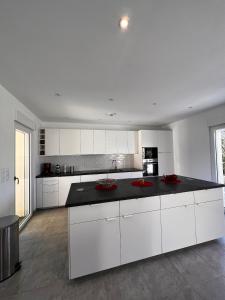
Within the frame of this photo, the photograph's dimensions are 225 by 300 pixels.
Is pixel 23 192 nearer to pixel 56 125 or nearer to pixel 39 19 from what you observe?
pixel 56 125

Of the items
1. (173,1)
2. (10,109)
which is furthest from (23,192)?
(173,1)

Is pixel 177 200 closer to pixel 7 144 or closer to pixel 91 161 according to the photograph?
pixel 7 144

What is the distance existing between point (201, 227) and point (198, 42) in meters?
2.26

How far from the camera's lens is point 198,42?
52.4 inches

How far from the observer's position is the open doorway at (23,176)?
9.71 ft

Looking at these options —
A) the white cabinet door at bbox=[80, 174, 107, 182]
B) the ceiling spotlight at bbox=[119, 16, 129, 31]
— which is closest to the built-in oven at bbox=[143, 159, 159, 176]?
the white cabinet door at bbox=[80, 174, 107, 182]

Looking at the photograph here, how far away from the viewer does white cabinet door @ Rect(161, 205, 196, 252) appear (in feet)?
5.88

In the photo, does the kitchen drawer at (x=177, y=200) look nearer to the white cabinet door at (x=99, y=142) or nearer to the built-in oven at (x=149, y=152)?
the built-in oven at (x=149, y=152)

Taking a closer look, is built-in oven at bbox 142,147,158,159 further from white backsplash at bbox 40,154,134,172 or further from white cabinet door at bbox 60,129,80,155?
white cabinet door at bbox 60,129,80,155

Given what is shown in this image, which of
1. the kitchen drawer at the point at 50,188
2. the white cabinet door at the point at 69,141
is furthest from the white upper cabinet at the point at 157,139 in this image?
the kitchen drawer at the point at 50,188

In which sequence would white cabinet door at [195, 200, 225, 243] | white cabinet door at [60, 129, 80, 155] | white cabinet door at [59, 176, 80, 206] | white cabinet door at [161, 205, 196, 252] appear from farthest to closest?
1. white cabinet door at [60, 129, 80, 155]
2. white cabinet door at [59, 176, 80, 206]
3. white cabinet door at [195, 200, 225, 243]
4. white cabinet door at [161, 205, 196, 252]

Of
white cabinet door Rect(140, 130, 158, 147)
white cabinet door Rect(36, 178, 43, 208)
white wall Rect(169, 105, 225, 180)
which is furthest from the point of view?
white cabinet door Rect(140, 130, 158, 147)

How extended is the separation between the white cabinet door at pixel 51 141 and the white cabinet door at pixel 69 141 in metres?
0.14

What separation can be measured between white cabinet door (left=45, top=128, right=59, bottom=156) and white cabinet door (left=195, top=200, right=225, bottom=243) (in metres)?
3.57
